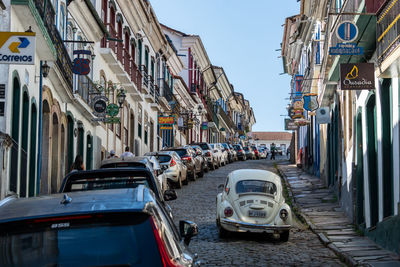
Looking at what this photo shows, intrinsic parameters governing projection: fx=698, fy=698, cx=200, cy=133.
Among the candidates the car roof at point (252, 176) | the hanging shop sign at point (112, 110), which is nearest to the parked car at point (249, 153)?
the hanging shop sign at point (112, 110)

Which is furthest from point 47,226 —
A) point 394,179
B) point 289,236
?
point 289,236

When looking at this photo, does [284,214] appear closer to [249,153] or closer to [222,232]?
[222,232]

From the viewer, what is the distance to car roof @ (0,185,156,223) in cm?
447

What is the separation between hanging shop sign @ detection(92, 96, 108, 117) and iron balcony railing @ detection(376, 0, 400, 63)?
13.7m

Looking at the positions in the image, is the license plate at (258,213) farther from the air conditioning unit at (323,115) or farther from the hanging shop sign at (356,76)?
the air conditioning unit at (323,115)

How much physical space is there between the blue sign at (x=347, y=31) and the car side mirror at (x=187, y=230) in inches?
342

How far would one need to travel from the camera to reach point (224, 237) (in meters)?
14.3

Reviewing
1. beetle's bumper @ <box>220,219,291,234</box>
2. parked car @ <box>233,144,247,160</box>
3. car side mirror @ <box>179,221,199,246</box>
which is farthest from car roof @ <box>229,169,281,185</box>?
parked car @ <box>233,144,247,160</box>

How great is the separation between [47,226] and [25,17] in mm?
11890

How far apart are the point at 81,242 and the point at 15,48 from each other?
6926mm

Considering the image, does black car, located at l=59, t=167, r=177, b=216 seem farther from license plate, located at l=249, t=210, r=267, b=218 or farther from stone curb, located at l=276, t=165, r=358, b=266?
license plate, located at l=249, t=210, r=267, b=218

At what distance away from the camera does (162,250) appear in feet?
14.6

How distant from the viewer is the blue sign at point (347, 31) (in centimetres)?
1372

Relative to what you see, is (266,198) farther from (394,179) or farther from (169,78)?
(169,78)
